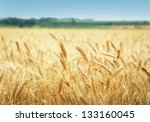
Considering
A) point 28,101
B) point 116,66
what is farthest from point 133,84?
point 28,101

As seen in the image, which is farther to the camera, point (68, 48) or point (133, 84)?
point (68, 48)

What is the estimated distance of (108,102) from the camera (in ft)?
6.14

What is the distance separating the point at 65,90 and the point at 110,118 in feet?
0.91

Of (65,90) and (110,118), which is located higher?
(65,90)

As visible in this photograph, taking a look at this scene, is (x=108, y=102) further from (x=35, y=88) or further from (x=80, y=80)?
(x=35, y=88)

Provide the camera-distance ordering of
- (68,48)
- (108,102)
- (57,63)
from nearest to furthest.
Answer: (108,102), (57,63), (68,48)

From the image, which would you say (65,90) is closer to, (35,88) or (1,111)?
(35,88)

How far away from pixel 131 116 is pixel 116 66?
0.91ft

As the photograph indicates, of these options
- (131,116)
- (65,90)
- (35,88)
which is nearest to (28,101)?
(35,88)

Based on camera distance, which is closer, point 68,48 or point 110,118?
point 110,118

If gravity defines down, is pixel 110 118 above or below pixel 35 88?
below

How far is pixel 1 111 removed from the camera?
1975 millimetres

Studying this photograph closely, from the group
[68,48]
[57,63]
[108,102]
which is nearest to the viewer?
[108,102]

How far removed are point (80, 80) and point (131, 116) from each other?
0.33 metres
